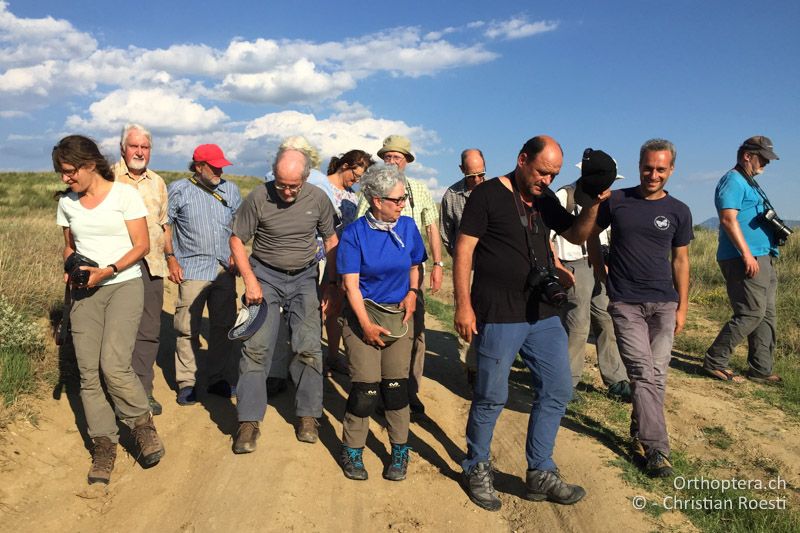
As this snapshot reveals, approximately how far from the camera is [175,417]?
5.43 m

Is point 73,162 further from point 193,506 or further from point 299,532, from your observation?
point 299,532

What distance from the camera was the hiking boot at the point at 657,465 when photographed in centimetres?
436

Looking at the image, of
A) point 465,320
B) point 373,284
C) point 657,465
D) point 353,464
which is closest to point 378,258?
point 373,284

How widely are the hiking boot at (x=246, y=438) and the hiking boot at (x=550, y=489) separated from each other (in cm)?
202

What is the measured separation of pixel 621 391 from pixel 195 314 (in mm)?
4025

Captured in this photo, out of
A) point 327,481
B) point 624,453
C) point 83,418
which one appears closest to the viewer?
point 327,481

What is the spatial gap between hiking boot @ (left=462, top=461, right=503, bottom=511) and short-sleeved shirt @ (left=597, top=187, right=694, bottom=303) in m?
1.58

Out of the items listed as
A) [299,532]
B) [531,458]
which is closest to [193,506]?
[299,532]

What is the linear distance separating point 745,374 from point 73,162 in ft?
22.7

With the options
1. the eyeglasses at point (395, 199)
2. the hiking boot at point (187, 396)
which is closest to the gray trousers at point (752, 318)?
the eyeglasses at point (395, 199)

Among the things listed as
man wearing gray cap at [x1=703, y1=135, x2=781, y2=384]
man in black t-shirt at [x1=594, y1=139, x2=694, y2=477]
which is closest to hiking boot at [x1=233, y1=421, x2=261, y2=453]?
man in black t-shirt at [x1=594, y1=139, x2=694, y2=477]

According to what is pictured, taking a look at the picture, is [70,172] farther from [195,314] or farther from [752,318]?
[752,318]

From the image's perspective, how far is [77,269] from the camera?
13.3 ft

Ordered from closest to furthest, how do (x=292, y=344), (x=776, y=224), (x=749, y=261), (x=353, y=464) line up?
(x=353, y=464) < (x=292, y=344) < (x=749, y=261) < (x=776, y=224)
